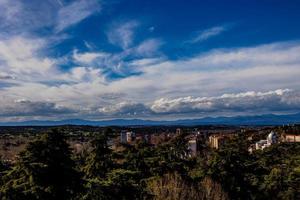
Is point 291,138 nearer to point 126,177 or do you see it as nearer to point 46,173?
point 126,177

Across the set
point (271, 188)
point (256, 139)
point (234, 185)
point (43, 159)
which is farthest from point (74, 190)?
point (256, 139)

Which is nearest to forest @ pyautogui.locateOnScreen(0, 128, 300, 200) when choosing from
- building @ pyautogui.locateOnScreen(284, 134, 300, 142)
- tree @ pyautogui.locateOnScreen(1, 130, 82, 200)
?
tree @ pyautogui.locateOnScreen(1, 130, 82, 200)

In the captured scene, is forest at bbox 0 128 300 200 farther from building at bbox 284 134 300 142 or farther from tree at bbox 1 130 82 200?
building at bbox 284 134 300 142

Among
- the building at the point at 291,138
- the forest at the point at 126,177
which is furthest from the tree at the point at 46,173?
the building at the point at 291,138

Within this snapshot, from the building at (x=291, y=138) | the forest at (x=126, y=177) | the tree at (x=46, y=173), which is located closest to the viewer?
the tree at (x=46, y=173)

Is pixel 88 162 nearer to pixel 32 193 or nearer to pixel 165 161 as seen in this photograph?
pixel 165 161

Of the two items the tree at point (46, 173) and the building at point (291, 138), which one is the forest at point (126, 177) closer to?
the tree at point (46, 173)

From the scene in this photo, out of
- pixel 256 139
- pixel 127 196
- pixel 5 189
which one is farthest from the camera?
pixel 256 139
